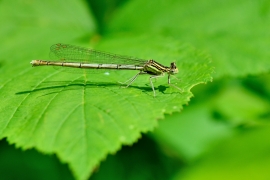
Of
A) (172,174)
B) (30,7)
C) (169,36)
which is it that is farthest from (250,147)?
(30,7)

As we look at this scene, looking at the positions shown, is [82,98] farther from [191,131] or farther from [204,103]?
[191,131]

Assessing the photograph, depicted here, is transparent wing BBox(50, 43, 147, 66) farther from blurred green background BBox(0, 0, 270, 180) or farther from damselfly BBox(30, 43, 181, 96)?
blurred green background BBox(0, 0, 270, 180)

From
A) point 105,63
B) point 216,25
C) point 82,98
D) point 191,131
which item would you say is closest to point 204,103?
point 191,131

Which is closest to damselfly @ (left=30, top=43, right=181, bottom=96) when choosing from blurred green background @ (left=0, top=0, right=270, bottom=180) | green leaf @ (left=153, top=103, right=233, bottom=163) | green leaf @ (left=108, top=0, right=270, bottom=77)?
blurred green background @ (left=0, top=0, right=270, bottom=180)

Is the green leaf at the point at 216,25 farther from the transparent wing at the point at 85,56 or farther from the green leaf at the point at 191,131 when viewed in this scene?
the green leaf at the point at 191,131

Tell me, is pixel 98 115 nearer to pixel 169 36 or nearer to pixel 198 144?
pixel 169 36
